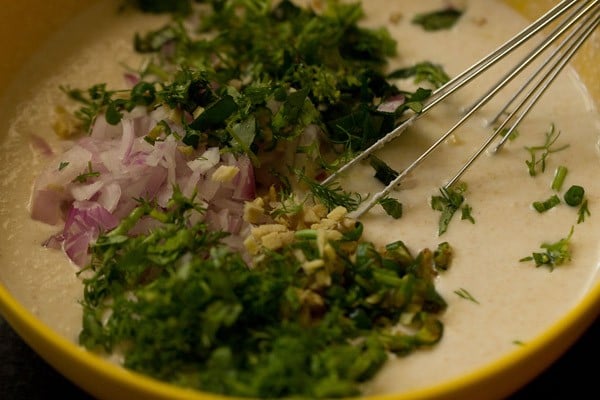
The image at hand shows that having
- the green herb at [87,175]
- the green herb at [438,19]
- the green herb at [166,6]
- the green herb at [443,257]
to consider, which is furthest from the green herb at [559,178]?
the green herb at [166,6]

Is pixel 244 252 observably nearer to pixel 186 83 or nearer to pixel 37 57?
pixel 186 83

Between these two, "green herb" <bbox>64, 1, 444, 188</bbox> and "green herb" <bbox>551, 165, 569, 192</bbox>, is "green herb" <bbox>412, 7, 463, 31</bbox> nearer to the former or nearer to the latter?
"green herb" <bbox>64, 1, 444, 188</bbox>

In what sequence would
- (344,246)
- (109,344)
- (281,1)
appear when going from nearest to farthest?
(109,344)
(344,246)
(281,1)

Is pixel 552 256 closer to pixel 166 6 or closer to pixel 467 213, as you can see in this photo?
pixel 467 213

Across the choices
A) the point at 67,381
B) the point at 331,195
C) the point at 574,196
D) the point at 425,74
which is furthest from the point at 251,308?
the point at 425,74

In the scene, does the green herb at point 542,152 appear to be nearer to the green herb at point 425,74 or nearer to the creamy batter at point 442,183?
the creamy batter at point 442,183

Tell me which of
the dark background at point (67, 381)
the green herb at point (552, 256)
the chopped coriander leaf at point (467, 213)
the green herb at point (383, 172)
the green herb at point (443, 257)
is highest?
the green herb at point (552, 256)

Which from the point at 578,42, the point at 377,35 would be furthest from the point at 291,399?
the point at 377,35
